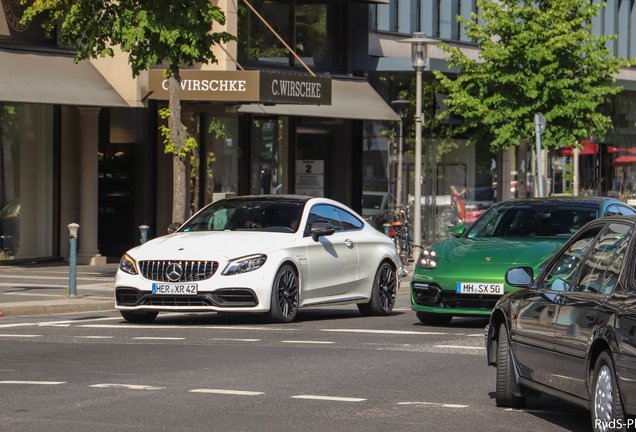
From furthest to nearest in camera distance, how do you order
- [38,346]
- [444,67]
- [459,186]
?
[459,186] → [444,67] → [38,346]

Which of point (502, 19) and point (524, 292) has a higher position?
point (502, 19)

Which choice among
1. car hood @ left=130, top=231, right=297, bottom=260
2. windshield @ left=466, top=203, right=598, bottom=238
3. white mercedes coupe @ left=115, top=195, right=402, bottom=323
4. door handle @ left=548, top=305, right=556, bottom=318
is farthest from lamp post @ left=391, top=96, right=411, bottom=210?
door handle @ left=548, top=305, right=556, bottom=318

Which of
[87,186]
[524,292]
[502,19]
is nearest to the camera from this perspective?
[524,292]

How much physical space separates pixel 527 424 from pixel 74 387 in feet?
10.4

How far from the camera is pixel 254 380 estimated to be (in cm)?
812

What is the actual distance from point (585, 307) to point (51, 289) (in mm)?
11885

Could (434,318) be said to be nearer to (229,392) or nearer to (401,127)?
(229,392)

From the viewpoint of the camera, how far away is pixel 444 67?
28.9 meters

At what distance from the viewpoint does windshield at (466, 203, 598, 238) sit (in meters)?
12.9

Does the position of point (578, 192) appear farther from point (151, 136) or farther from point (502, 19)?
point (151, 136)

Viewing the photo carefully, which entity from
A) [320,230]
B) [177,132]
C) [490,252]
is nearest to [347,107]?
[177,132]

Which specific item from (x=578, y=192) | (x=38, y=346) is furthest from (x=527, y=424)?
(x=578, y=192)

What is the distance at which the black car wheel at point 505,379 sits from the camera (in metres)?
7.05

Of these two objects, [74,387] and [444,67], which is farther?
[444,67]
